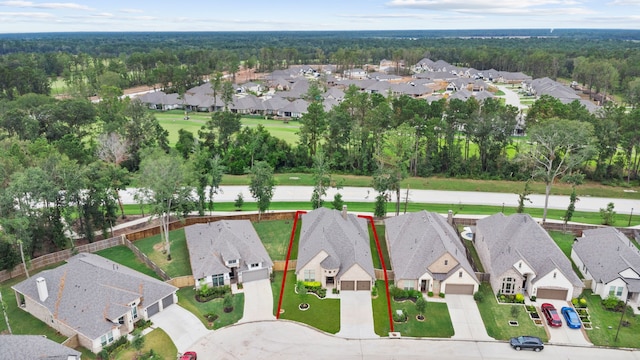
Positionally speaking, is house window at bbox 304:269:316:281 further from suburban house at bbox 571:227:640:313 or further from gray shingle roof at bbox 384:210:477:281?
suburban house at bbox 571:227:640:313

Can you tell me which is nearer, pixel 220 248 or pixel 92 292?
pixel 92 292

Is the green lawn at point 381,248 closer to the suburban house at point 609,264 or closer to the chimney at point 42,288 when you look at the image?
the suburban house at point 609,264

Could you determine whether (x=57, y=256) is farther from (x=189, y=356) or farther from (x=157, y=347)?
(x=189, y=356)

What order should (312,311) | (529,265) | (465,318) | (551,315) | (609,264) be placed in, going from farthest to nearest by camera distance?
1. (609,264)
2. (529,265)
3. (312,311)
4. (465,318)
5. (551,315)

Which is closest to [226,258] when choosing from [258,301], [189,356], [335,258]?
[258,301]

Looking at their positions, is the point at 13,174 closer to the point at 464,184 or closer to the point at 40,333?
the point at 40,333

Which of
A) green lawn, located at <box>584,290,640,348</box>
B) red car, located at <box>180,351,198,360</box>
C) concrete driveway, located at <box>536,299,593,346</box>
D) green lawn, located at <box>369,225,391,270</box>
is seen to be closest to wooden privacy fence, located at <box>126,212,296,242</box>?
green lawn, located at <box>369,225,391,270</box>

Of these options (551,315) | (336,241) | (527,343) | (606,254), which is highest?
(336,241)

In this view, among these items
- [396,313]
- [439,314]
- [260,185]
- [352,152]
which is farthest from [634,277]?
[352,152]
